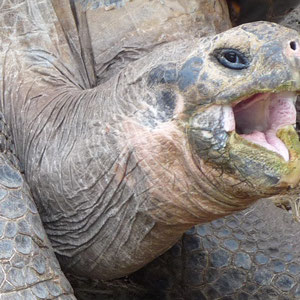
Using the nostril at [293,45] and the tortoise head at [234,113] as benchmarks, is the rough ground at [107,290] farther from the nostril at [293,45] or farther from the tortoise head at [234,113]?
the nostril at [293,45]

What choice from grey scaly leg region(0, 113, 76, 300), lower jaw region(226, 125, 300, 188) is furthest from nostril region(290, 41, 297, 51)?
grey scaly leg region(0, 113, 76, 300)

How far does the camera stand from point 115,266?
7.52 feet

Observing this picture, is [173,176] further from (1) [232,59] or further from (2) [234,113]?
(1) [232,59]

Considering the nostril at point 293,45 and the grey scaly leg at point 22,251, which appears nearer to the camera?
the nostril at point 293,45

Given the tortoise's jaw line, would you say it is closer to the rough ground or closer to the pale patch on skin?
the pale patch on skin

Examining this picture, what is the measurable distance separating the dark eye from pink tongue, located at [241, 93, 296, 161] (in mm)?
100

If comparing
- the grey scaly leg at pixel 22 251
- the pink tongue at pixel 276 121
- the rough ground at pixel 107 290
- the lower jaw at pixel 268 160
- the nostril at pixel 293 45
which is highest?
the nostril at pixel 293 45

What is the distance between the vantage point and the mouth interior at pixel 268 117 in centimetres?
177

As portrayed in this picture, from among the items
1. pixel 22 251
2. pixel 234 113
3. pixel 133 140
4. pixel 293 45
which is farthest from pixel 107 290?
pixel 293 45

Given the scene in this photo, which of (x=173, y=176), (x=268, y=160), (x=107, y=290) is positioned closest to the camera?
(x=268, y=160)

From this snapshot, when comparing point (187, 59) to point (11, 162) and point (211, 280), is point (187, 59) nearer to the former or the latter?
point (11, 162)

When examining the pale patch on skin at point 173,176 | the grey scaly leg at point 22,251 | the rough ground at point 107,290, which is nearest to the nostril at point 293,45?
the pale patch on skin at point 173,176

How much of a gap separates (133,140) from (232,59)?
335 millimetres

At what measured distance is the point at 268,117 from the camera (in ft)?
5.90
